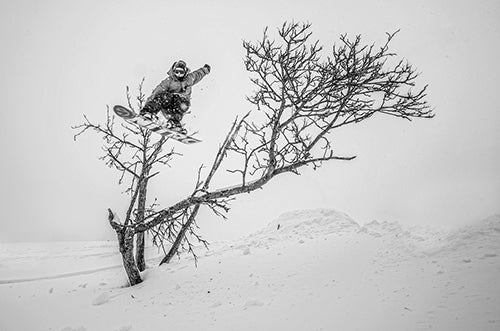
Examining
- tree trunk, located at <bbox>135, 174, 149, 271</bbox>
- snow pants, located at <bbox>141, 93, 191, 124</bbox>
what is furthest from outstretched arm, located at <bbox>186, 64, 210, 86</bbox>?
tree trunk, located at <bbox>135, 174, 149, 271</bbox>

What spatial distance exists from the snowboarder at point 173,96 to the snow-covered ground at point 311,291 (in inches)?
149

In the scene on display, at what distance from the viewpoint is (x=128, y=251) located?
583 centimetres

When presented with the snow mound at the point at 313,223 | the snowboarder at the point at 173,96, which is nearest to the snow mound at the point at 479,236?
the snow mound at the point at 313,223

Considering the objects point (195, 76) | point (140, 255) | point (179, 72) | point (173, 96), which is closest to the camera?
point (179, 72)

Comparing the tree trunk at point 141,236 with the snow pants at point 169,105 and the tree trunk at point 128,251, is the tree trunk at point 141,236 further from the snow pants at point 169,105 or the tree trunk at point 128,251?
the snow pants at point 169,105

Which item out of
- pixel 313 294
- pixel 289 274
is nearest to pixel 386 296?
pixel 313 294

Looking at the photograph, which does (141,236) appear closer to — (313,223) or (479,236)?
(313,223)

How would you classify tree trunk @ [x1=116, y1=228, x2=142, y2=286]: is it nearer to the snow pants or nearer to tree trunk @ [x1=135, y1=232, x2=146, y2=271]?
tree trunk @ [x1=135, y1=232, x2=146, y2=271]

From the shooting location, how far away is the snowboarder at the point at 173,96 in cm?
602

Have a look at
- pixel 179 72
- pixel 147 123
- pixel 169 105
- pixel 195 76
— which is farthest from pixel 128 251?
pixel 195 76

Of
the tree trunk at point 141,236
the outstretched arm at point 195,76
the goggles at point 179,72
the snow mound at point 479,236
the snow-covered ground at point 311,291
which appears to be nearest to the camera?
the snow-covered ground at point 311,291

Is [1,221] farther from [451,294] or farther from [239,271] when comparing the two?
[451,294]

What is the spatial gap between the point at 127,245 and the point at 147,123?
2.92 m

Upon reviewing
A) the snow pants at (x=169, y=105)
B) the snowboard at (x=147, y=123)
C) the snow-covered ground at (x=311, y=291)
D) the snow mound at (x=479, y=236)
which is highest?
the snow pants at (x=169, y=105)
